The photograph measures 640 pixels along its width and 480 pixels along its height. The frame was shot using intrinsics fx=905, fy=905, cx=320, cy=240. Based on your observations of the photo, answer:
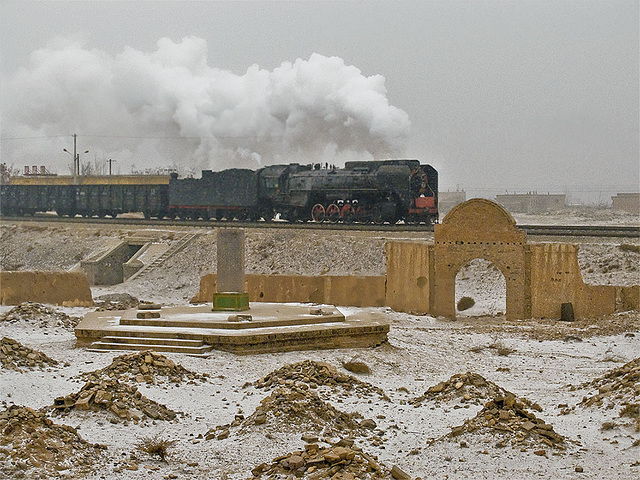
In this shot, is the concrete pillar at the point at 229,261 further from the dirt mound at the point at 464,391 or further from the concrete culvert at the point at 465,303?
the concrete culvert at the point at 465,303

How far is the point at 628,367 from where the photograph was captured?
43.4ft

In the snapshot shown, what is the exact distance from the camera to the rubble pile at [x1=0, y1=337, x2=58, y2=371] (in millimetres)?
13883

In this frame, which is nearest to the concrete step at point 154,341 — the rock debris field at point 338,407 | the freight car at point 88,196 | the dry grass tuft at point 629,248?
the rock debris field at point 338,407

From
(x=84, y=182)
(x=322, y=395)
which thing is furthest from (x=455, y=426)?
(x=84, y=182)

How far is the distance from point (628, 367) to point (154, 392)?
271 inches

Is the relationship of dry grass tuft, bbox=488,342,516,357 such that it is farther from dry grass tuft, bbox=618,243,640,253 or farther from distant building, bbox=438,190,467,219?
distant building, bbox=438,190,467,219

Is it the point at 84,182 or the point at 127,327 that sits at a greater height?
the point at 84,182

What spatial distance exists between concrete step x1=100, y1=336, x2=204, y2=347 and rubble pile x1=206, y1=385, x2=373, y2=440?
4084 millimetres

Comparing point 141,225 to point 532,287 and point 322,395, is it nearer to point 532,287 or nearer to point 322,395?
point 532,287

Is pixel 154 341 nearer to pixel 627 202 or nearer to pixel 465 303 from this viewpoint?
pixel 465 303

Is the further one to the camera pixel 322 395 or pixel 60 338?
pixel 60 338

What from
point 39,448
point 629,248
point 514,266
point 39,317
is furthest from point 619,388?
point 629,248

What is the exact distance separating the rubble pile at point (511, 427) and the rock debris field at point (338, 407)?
2 centimetres

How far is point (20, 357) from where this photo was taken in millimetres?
14148
